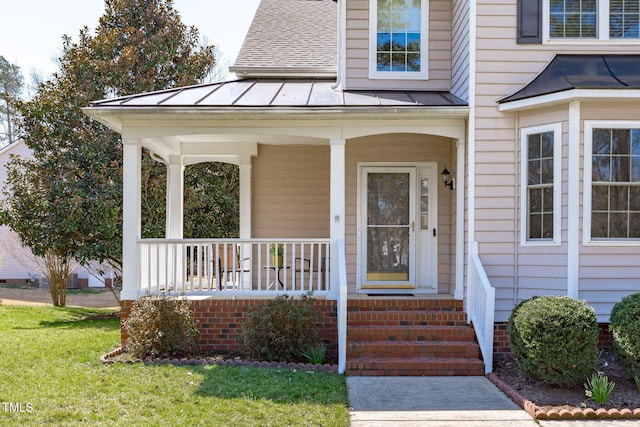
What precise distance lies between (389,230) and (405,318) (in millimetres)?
2111

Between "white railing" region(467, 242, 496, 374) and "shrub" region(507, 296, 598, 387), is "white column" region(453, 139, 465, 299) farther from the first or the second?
"shrub" region(507, 296, 598, 387)

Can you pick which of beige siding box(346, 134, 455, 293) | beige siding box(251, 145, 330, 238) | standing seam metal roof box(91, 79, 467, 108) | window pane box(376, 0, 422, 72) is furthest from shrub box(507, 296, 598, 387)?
beige siding box(251, 145, 330, 238)

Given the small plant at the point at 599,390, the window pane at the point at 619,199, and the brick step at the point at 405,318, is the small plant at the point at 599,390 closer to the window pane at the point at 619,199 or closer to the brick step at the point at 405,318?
the brick step at the point at 405,318

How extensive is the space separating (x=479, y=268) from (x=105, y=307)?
41.2 feet

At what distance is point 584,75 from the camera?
24.1 feet

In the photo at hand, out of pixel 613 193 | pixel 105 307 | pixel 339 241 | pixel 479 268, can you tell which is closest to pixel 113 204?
pixel 105 307

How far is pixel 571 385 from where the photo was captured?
19.9ft

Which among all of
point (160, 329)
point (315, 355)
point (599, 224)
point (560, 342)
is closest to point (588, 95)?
point (599, 224)

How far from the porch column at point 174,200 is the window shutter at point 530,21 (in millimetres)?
6034

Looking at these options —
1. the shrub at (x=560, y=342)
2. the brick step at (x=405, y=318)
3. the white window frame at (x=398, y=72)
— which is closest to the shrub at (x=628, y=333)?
the shrub at (x=560, y=342)

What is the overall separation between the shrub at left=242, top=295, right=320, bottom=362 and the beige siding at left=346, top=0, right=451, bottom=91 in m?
3.78

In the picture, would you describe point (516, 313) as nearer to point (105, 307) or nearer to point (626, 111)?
point (626, 111)

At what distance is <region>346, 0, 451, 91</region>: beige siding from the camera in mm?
9258

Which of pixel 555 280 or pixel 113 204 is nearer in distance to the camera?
pixel 555 280
